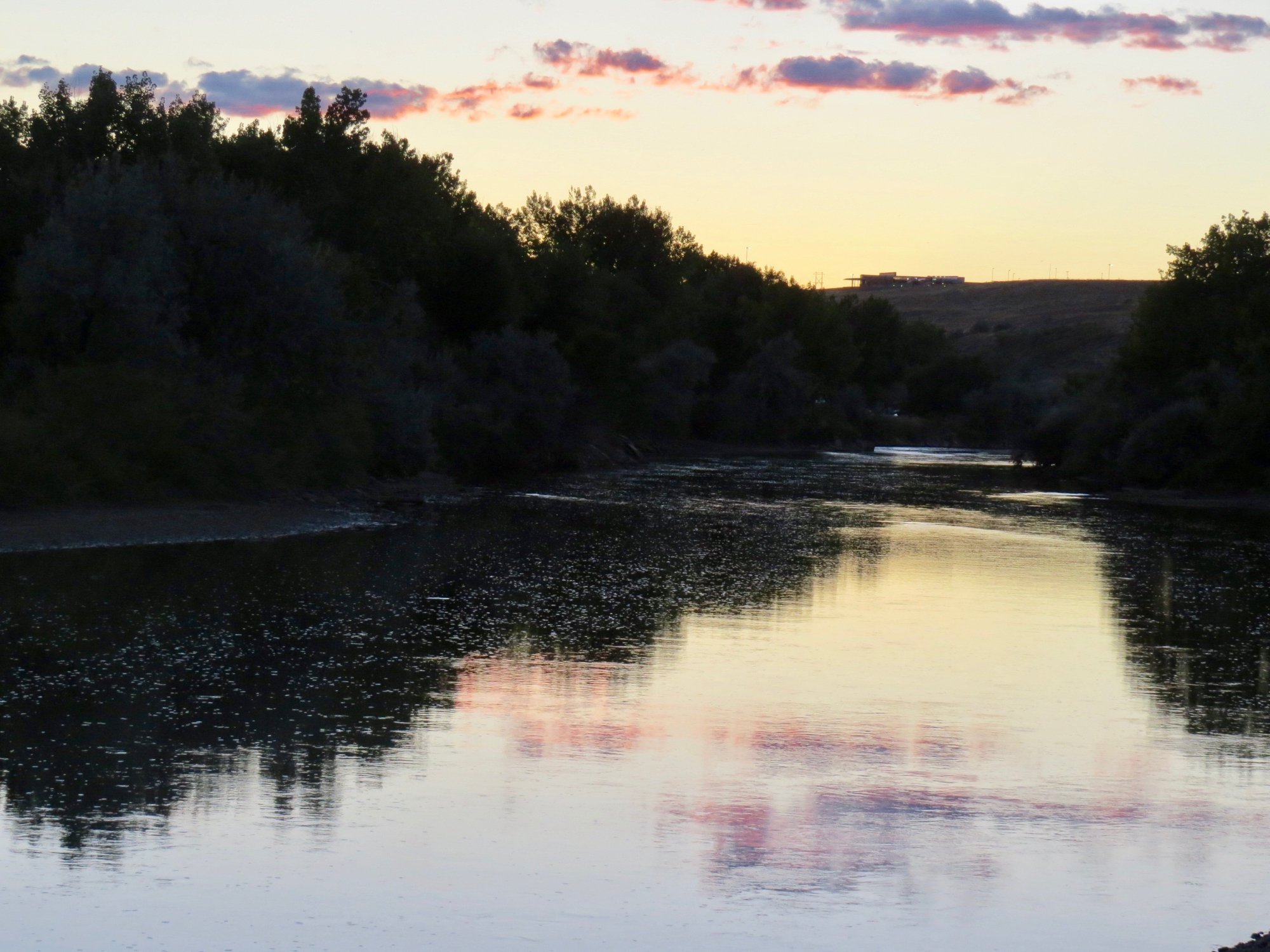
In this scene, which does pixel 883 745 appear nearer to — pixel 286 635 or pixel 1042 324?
pixel 286 635

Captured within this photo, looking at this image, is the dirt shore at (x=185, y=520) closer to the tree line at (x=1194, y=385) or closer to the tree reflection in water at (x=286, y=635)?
the tree reflection in water at (x=286, y=635)

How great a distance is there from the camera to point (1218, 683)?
672 inches

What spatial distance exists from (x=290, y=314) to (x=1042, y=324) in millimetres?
138357

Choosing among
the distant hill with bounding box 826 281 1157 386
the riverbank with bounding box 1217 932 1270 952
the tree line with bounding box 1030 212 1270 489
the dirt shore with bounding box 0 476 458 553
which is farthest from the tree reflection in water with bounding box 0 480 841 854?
the distant hill with bounding box 826 281 1157 386

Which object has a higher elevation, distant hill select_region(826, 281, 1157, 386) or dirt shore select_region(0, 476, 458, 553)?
distant hill select_region(826, 281, 1157, 386)

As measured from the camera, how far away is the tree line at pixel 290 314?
3606cm

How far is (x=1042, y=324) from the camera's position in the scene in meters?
168

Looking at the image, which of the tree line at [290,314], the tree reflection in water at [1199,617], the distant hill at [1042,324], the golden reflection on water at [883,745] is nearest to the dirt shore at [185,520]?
the tree line at [290,314]

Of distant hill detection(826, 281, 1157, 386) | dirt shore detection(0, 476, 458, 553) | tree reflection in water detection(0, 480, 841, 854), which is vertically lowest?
tree reflection in water detection(0, 480, 841, 854)

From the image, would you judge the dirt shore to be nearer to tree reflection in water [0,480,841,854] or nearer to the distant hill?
tree reflection in water [0,480,841,854]

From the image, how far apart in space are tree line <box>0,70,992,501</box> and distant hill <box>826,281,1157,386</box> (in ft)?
179

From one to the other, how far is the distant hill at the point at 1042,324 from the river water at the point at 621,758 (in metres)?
103

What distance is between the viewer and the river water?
8.67 metres

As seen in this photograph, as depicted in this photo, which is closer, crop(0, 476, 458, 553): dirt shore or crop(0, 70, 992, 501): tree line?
crop(0, 476, 458, 553): dirt shore
